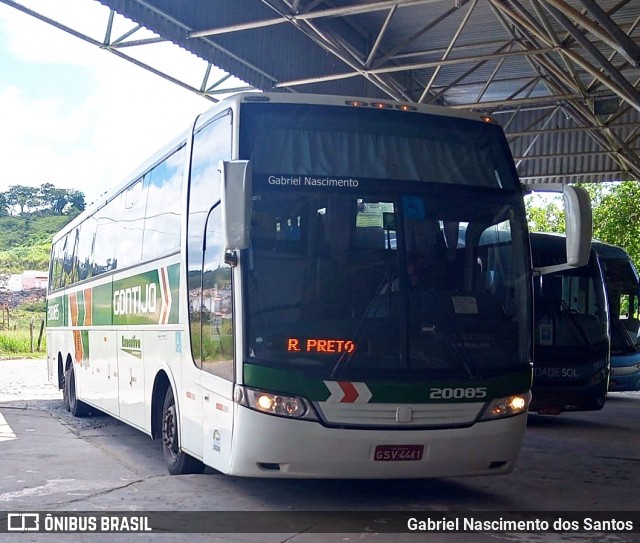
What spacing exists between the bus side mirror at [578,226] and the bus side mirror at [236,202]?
99.1 inches

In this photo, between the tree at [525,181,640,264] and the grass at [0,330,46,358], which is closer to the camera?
the grass at [0,330,46,358]

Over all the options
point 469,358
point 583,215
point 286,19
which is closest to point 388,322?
point 469,358

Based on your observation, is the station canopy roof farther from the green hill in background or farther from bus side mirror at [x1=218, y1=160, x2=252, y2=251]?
the green hill in background

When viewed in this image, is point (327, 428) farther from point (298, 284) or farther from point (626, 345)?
point (626, 345)

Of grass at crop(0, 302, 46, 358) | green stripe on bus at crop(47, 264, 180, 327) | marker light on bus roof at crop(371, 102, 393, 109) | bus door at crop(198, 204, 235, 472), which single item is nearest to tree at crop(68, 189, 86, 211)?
grass at crop(0, 302, 46, 358)

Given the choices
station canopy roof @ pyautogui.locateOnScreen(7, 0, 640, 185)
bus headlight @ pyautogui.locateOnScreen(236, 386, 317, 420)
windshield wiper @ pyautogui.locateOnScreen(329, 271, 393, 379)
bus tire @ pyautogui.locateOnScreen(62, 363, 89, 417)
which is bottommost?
bus tire @ pyautogui.locateOnScreen(62, 363, 89, 417)

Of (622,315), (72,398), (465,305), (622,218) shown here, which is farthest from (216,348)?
(622,218)

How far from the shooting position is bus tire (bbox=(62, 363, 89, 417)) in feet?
46.4

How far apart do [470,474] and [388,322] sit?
1426 mm

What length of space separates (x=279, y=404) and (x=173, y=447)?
2379 millimetres

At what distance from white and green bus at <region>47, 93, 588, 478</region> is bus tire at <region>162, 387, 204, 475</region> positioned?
0.38 meters

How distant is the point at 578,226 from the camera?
687 cm

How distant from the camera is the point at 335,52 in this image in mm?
16500

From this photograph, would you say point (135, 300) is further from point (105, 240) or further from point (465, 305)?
point (465, 305)
